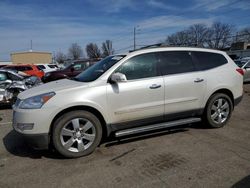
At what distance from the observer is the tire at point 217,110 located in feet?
16.8

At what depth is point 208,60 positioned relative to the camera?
5.18m

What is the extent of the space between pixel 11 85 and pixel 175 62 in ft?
19.9

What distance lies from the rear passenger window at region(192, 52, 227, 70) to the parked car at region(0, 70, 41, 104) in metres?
6.18

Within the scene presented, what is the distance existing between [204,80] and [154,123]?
1.39m

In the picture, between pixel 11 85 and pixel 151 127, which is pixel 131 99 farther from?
pixel 11 85

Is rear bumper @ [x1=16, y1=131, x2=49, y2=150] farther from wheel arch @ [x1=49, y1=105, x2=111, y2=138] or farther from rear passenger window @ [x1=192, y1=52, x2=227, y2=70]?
rear passenger window @ [x1=192, y1=52, x2=227, y2=70]

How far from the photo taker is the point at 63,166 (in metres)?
3.71

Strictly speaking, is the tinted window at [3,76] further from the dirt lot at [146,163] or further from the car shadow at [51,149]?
the dirt lot at [146,163]

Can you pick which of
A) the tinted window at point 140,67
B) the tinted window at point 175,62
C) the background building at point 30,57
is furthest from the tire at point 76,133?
the background building at point 30,57

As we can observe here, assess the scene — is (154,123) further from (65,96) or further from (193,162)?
(65,96)

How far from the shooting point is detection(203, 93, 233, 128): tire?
16.8ft

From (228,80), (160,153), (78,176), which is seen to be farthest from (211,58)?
(78,176)

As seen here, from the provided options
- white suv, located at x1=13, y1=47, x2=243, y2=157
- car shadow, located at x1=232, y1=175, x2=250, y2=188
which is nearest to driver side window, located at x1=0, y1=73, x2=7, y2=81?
white suv, located at x1=13, y1=47, x2=243, y2=157

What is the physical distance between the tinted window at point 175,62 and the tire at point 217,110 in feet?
2.86
